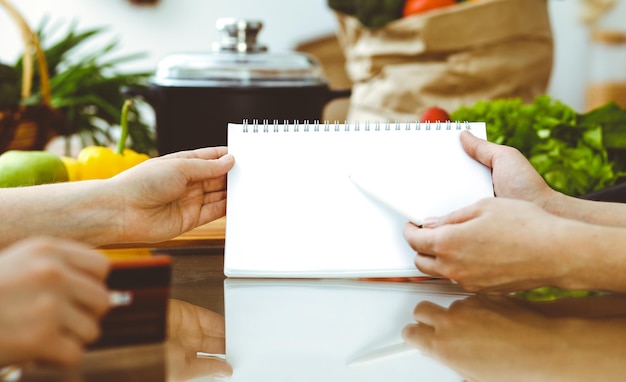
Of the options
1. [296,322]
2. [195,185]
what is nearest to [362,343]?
[296,322]

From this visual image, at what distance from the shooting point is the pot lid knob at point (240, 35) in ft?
4.57

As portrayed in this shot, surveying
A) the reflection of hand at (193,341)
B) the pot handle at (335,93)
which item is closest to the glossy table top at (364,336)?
the reflection of hand at (193,341)

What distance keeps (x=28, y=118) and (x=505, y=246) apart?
3.42 ft

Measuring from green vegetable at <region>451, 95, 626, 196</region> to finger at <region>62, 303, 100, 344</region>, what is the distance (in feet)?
2.76

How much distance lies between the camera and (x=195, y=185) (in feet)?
2.89

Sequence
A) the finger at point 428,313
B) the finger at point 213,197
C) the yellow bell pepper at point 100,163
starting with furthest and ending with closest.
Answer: the yellow bell pepper at point 100,163, the finger at point 213,197, the finger at point 428,313

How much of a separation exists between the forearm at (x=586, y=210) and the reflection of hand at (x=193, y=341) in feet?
1.22

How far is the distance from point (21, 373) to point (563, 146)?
0.94 m

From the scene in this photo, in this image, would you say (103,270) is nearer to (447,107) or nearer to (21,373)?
(21,373)

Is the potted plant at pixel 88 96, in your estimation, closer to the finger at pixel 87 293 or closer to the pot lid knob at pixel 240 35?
the pot lid knob at pixel 240 35

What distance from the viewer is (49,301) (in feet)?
1.50

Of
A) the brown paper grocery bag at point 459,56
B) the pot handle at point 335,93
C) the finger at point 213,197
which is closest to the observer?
the finger at point 213,197

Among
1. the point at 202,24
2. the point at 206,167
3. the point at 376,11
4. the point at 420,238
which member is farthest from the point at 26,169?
the point at 202,24

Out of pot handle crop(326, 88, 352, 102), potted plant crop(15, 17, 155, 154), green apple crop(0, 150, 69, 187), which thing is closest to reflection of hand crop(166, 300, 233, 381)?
green apple crop(0, 150, 69, 187)
